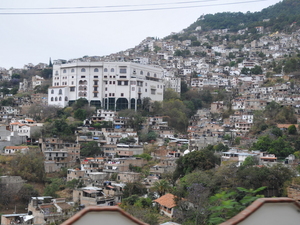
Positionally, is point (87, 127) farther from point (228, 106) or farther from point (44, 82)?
point (44, 82)

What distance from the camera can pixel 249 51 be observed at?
77188 millimetres

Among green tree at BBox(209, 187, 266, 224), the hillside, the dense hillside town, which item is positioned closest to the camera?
green tree at BBox(209, 187, 266, 224)

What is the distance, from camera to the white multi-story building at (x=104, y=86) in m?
40.2

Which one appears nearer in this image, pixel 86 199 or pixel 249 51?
pixel 86 199

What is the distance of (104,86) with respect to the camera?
4084cm

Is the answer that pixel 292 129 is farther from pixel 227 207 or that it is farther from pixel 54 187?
pixel 227 207

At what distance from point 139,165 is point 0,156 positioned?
348 inches

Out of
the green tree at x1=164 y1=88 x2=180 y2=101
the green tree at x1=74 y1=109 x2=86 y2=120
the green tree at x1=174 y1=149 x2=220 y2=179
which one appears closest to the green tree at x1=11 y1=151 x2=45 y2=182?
the green tree at x1=174 y1=149 x2=220 y2=179

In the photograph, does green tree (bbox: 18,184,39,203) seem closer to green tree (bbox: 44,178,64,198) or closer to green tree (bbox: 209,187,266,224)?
green tree (bbox: 44,178,64,198)

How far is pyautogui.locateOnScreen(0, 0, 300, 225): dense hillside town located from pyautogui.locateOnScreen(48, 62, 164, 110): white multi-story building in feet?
0.34

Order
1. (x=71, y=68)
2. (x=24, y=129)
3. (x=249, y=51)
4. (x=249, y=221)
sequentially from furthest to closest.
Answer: (x=249, y=51), (x=71, y=68), (x=24, y=129), (x=249, y=221)

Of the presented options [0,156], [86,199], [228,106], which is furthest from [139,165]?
[228,106]

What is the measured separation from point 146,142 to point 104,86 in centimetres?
1077

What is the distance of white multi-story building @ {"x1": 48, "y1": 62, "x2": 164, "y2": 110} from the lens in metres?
40.2
